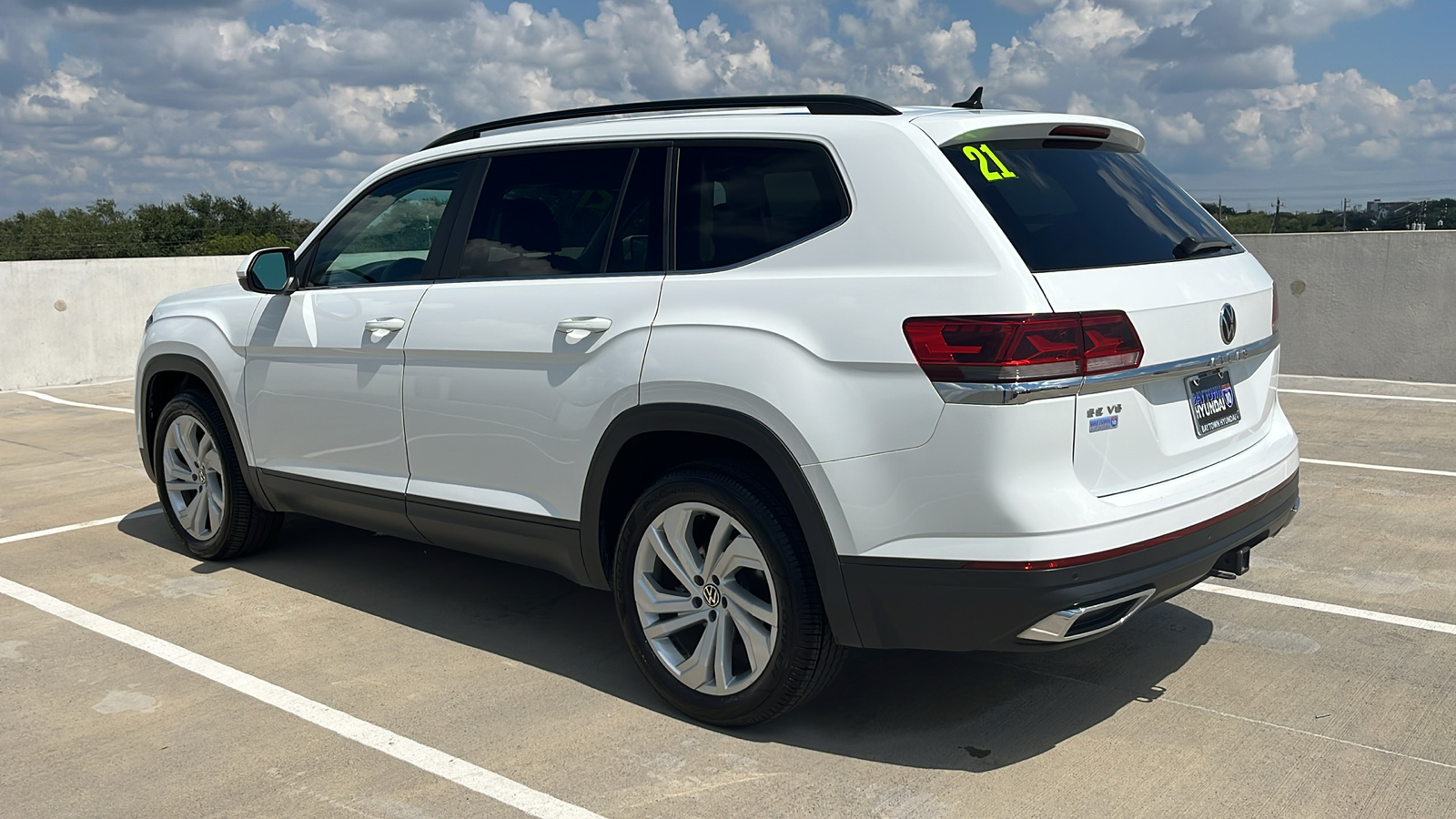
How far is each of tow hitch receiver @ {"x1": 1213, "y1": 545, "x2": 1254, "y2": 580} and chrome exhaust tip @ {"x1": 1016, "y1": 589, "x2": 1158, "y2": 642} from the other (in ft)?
1.34

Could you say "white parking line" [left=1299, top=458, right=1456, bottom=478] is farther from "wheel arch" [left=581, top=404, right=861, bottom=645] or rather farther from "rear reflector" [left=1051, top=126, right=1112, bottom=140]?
"wheel arch" [left=581, top=404, right=861, bottom=645]

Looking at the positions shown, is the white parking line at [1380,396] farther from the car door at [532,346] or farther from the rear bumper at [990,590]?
the car door at [532,346]

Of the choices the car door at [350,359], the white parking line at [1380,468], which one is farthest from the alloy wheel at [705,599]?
the white parking line at [1380,468]

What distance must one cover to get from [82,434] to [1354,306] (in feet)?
37.8

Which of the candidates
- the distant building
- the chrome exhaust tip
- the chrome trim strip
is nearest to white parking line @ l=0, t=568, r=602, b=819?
the chrome exhaust tip

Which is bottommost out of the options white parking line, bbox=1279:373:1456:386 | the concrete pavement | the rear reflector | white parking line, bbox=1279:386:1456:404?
the concrete pavement

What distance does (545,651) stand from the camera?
4.60m

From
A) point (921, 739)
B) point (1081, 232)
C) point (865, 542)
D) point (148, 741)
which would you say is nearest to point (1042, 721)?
point (921, 739)

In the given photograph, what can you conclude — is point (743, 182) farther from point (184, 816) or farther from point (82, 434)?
point (82, 434)

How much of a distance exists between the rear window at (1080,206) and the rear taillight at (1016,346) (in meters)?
0.20

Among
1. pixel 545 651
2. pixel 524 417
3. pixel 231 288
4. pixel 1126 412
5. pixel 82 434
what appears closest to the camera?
pixel 1126 412

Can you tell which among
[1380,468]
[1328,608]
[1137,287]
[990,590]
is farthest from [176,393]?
[1380,468]

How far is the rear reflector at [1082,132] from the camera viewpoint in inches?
147

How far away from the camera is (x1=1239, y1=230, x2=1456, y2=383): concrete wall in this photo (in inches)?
435
